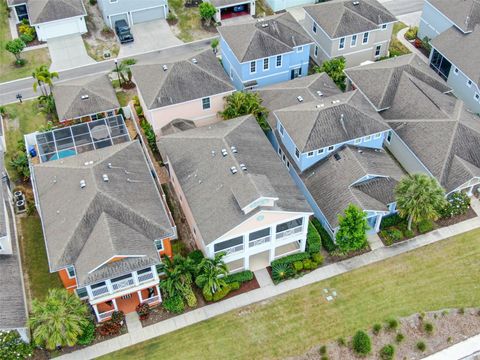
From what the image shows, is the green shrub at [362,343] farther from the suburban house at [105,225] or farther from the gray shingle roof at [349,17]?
the gray shingle roof at [349,17]

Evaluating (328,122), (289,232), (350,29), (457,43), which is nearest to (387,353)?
(289,232)

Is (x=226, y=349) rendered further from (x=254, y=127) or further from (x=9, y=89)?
(x=9, y=89)

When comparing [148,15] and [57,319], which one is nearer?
[57,319]

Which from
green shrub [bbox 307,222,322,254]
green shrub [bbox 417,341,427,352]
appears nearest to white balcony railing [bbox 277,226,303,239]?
green shrub [bbox 307,222,322,254]

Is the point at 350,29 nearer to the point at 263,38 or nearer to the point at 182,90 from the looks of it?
the point at 263,38

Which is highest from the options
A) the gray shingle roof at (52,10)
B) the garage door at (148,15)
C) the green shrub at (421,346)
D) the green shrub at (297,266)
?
the gray shingle roof at (52,10)

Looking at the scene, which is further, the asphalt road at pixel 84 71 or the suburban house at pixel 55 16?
the suburban house at pixel 55 16

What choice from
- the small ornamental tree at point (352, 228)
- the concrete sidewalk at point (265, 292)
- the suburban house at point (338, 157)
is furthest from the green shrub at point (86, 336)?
the suburban house at point (338, 157)
